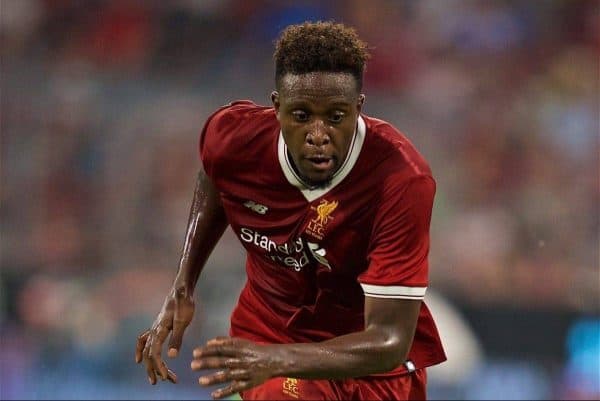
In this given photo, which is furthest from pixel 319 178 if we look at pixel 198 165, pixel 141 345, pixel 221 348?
pixel 198 165

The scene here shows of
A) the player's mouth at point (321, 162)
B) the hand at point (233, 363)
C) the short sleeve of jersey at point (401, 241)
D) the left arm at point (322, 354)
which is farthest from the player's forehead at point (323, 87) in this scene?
the hand at point (233, 363)

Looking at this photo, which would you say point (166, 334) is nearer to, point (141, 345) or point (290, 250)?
point (141, 345)

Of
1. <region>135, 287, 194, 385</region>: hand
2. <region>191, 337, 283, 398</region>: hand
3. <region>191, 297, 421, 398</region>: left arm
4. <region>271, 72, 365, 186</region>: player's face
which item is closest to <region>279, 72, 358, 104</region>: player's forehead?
<region>271, 72, 365, 186</region>: player's face

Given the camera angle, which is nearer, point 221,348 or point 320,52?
point 221,348

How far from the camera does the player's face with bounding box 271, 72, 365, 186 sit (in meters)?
2.46

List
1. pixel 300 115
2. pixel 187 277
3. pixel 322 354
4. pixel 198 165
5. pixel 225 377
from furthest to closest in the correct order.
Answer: pixel 198 165, pixel 187 277, pixel 300 115, pixel 322 354, pixel 225 377

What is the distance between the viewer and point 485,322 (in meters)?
4.99

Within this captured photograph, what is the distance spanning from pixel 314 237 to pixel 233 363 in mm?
586

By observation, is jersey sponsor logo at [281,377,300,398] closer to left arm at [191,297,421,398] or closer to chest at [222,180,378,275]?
chest at [222,180,378,275]

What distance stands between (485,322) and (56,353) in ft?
6.77

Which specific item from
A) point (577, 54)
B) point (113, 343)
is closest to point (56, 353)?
point (113, 343)

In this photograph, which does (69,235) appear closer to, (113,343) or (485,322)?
(113,343)

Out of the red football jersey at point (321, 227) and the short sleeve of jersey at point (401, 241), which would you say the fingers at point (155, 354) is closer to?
the red football jersey at point (321, 227)

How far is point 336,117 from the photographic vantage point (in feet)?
8.16
